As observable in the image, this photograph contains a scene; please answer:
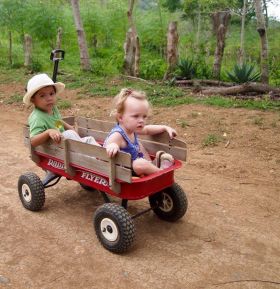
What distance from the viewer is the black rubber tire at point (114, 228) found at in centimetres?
310

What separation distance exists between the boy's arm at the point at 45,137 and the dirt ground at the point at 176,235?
776 millimetres

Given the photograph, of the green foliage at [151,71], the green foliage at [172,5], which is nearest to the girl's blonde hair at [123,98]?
the green foliage at [151,71]

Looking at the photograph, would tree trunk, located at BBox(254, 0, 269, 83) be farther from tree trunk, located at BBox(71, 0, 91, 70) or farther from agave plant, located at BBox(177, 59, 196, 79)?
tree trunk, located at BBox(71, 0, 91, 70)

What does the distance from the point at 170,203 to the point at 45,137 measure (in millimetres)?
1363

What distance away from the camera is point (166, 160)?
3.40 meters

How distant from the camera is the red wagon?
3.11m

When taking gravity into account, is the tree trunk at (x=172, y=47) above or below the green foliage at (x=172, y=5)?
below

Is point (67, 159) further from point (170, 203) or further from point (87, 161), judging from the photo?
point (170, 203)

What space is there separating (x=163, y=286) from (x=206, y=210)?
138cm

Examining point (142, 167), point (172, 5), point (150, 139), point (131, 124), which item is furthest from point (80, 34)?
point (172, 5)

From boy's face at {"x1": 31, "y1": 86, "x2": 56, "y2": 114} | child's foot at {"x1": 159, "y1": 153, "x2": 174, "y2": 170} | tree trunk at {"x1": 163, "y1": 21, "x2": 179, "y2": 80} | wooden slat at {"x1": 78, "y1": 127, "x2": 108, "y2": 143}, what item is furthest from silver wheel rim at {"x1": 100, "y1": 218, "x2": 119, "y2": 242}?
tree trunk at {"x1": 163, "y1": 21, "x2": 179, "y2": 80}

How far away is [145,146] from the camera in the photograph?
3.82m

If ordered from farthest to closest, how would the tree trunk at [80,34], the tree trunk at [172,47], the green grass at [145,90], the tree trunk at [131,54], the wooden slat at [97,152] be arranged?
the tree trunk at [80,34]
the tree trunk at [131,54]
the tree trunk at [172,47]
the green grass at [145,90]
the wooden slat at [97,152]

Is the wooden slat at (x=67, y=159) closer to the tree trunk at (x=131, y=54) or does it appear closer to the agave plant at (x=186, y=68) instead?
the agave plant at (x=186, y=68)
